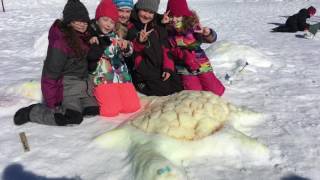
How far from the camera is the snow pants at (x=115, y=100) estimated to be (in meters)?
4.28

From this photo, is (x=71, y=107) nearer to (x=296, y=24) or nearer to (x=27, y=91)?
(x=27, y=91)

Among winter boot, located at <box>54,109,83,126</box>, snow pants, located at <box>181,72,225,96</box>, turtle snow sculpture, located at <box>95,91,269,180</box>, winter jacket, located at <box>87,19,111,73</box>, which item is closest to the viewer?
turtle snow sculpture, located at <box>95,91,269,180</box>

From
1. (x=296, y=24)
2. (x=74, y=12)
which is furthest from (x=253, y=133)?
(x=296, y=24)

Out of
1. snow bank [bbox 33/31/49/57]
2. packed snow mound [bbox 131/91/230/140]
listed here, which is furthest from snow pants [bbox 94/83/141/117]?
snow bank [bbox 33/31/49/57]

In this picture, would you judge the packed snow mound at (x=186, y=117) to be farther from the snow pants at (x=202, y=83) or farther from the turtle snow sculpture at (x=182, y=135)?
the snow pants at (x=202, y=83)

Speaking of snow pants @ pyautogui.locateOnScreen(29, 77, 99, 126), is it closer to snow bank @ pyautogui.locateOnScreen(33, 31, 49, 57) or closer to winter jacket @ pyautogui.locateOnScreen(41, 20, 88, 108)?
winter jacket @ pyautogui.locateOnScreen(41, 20, 88, 108)

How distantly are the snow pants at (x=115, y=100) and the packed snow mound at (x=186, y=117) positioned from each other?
30cm

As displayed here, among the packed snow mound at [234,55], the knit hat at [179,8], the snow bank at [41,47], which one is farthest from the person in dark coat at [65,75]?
the snow bank at [41,47]

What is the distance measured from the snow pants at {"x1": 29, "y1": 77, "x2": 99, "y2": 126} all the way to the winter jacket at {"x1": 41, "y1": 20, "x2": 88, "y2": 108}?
0.03ft

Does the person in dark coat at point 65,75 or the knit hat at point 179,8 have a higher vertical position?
the knit hat at point 179,8

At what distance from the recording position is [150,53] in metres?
4.62

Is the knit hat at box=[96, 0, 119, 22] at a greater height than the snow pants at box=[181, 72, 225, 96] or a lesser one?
greater

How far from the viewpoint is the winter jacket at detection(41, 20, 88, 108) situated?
4.02 m

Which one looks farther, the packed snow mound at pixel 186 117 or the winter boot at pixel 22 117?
the winter boot at pixel 22 117
